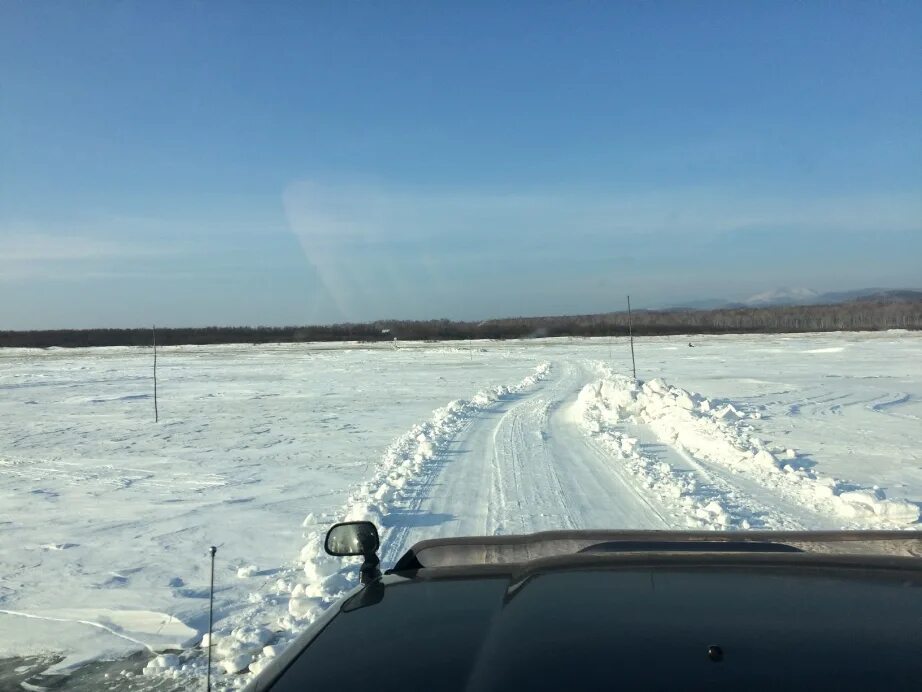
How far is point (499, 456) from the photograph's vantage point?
39.7ft

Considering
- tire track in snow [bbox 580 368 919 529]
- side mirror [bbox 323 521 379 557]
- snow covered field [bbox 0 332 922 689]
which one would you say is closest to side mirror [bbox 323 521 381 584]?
side mirror [bbox 323 521 379 557]

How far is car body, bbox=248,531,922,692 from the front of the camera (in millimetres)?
1862

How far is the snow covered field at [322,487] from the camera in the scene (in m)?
5.79

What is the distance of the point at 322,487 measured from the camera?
10602 millimetres

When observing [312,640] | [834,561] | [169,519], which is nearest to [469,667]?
[312,640]

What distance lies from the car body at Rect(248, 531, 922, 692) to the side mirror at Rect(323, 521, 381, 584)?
0.35 ft

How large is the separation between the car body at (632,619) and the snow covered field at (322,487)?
2.62m

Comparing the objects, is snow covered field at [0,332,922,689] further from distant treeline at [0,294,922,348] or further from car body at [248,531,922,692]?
distant treeline at [0,294,922,348]

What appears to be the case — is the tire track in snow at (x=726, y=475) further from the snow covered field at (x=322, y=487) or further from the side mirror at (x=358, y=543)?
the side mirror at (x=358, y=543)

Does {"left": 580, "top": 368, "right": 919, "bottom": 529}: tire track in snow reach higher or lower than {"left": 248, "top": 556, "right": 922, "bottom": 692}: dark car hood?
lower

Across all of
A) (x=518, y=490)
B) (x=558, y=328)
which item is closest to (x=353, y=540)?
(x=518, y=490)

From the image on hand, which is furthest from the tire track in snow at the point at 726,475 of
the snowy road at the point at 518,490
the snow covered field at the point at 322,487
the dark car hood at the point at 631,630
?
the dark car hood at the point at 631,630

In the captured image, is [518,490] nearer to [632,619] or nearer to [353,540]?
[353,540]

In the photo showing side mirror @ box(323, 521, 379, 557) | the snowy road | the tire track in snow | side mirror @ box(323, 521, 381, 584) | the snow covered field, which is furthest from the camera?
the tire track in snow
